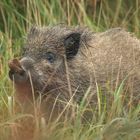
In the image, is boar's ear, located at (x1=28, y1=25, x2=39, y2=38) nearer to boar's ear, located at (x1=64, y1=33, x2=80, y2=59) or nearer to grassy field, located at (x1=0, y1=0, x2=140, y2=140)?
boar's ear, located at (x1=64, y1=33, x2=80, y2=59)

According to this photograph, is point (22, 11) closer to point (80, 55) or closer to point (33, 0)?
point (33, 0)

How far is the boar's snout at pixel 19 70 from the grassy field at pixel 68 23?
17cm

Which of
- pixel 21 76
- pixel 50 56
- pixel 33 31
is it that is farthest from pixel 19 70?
pixel 33 31

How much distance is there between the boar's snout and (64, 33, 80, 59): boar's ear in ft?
1.75

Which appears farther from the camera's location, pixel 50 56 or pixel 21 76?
pixel 50 56

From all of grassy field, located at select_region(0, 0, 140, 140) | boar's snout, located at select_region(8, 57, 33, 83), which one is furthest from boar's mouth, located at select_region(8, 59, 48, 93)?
grassy field, located at select_region(0, 0, 140, 140)

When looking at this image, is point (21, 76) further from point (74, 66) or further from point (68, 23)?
point (68, 23)

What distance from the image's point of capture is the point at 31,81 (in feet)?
18.3

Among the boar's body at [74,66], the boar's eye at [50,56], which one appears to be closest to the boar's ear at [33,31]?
the boar's body at [74,66]

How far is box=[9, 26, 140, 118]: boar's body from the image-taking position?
5.85 meters

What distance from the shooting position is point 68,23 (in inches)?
301

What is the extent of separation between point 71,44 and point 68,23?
1.56m

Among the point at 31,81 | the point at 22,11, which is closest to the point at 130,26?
the point at 22,11

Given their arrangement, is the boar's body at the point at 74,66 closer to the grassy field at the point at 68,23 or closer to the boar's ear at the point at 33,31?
the boar's ear at the point at 33,31
